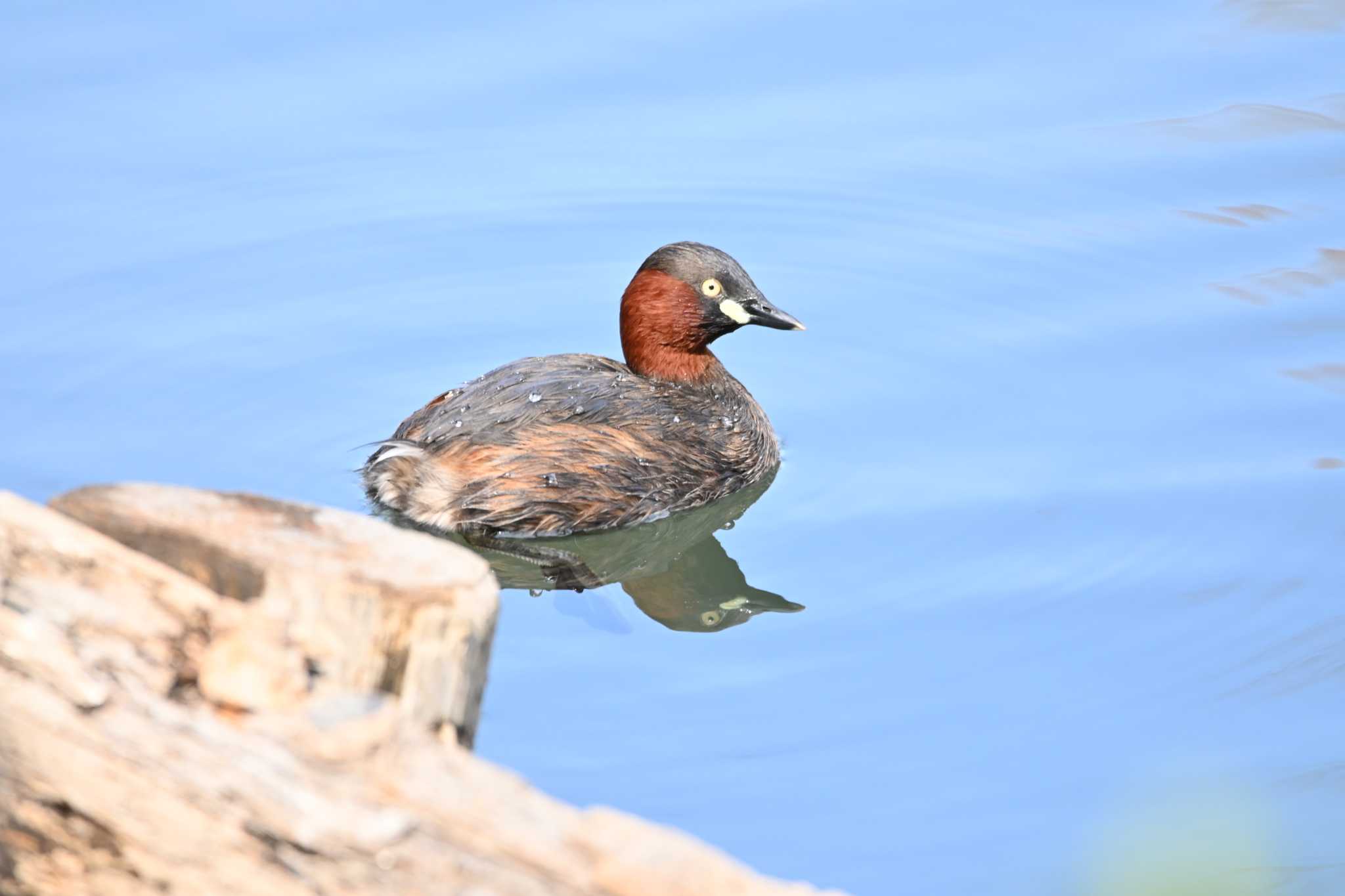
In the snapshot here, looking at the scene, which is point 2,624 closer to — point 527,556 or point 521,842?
point 521,842

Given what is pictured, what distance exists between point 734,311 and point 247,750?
13.3 ft

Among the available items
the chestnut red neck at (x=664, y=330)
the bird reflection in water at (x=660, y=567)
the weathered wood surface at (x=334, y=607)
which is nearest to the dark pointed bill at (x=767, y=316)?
the chestnut red neck at (x=664, y=330)

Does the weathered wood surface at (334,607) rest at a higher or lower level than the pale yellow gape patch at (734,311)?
lower

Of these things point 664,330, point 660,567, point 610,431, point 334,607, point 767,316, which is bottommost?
point 334,607

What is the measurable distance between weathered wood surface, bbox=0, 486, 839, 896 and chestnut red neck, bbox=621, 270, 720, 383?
142 inches

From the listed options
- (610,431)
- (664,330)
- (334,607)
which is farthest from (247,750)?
(664,330)

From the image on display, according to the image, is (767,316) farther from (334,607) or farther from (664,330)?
(334,607)

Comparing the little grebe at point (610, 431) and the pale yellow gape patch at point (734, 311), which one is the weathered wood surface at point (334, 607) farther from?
the pale yellow gape patch at point (734, 311)

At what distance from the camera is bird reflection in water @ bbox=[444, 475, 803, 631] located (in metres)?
5.46

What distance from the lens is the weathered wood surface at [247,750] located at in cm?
255

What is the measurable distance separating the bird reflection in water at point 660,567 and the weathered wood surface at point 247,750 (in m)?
2.61

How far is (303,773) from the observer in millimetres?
2604

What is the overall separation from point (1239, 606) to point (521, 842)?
3.26m

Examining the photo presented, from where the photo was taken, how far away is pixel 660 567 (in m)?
5.86
